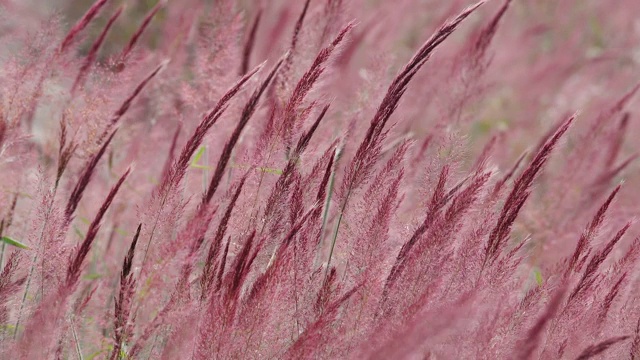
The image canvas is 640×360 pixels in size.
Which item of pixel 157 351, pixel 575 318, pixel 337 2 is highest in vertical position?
pixel 337 2

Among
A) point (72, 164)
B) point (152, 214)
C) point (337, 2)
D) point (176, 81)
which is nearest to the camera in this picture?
point (152, 214)

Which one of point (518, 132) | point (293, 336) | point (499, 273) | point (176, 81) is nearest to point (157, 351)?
point (293, 336)

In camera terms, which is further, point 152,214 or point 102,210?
point 152,214

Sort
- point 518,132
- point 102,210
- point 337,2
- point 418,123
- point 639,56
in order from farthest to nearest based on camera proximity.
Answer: point 639,56
point 518,132
point 418,123
point 337,2
point 102,210

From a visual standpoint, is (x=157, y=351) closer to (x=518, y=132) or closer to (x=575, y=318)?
(x=575, y=318)

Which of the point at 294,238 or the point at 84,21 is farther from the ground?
the point at 84,21

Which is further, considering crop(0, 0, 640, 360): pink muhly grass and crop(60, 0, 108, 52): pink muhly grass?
crop(60, 0, 108, 52): pink muhly grass

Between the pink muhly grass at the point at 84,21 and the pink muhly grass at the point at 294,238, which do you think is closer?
the pink muhly grass at the point at 294,238

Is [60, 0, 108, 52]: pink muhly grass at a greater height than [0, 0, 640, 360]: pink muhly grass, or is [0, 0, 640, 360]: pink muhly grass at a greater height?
[60, 0, 108, 52]: pink muhly grass

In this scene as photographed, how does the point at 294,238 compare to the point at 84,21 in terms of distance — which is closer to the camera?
the point at 294,238

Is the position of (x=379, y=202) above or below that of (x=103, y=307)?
below

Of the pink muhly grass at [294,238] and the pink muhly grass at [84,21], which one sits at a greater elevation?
the pink muhly grass at [84,21]
